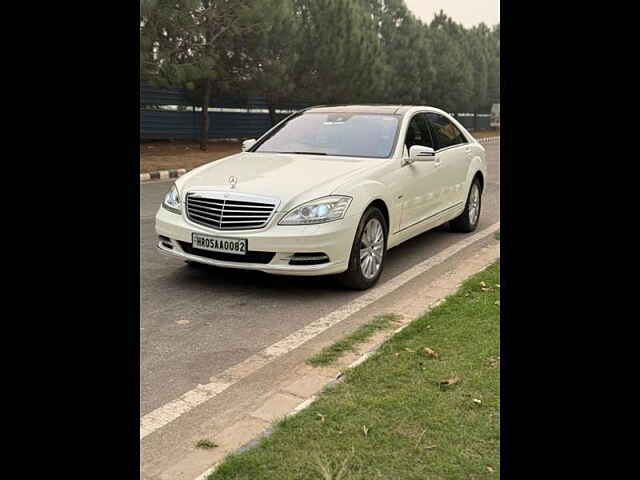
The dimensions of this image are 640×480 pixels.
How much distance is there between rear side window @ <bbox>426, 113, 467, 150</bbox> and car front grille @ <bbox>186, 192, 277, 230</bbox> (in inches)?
108

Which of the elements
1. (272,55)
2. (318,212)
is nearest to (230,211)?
(318,212)

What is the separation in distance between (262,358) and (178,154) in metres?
19.2

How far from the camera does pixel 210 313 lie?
17.2 feet

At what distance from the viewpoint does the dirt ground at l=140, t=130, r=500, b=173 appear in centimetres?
1877

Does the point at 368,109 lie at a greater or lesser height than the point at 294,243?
greater

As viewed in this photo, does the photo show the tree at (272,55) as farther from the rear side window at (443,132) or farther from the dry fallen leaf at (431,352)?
the dry fallen leaf at (431,352)

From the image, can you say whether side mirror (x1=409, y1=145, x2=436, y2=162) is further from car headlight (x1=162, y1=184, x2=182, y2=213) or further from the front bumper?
car headlight (x1=162, y1=184, x2=182, y2=213)

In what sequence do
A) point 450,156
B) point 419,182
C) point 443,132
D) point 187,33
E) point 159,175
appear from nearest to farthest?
point 419,182 < point 450,156 < point 443,132 < point 159,175 < point 187,33

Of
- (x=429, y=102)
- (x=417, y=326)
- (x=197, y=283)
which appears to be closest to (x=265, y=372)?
(x=417, y=326)

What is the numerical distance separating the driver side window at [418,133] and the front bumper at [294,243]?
1.61 meters

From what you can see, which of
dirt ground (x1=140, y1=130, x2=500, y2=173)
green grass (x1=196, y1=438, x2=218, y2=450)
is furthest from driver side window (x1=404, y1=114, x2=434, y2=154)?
dirt ground (x1=140, y1=130, x2=500, y2=173)

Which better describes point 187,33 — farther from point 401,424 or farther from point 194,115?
point 401,424

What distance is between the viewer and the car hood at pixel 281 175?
18.4ft
